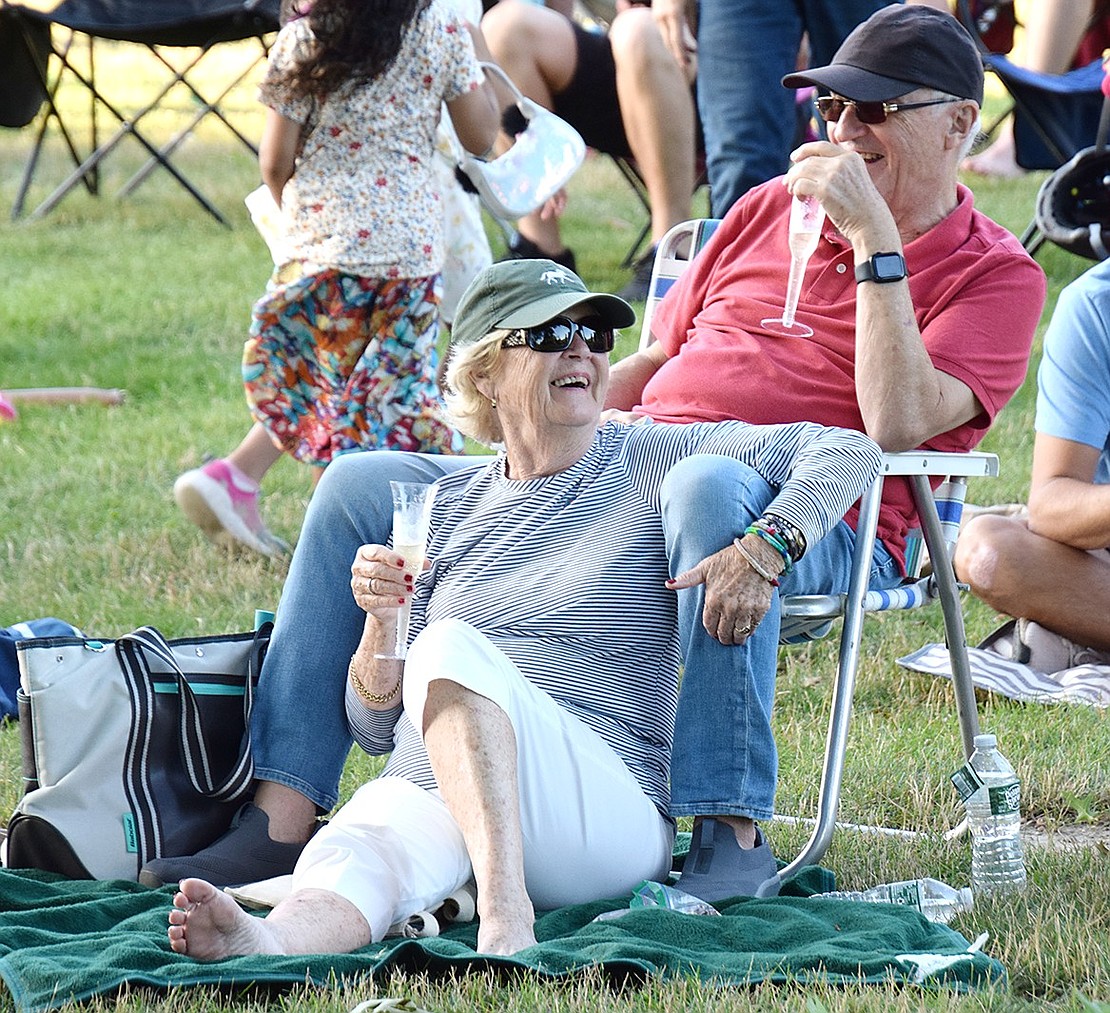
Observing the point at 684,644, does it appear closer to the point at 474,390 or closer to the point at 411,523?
the point at 411,523

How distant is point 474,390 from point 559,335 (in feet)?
0.75

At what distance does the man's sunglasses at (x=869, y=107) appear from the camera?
3482mm

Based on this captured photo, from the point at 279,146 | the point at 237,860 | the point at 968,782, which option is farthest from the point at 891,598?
the point at 279,146

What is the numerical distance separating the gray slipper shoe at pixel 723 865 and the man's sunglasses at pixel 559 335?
2.77 feet

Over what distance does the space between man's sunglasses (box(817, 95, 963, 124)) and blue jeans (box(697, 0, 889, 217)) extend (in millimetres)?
1843

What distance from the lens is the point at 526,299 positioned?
304 cm

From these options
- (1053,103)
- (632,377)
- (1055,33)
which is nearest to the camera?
(632,377)

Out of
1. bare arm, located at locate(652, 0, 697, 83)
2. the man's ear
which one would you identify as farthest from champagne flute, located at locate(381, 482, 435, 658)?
bare arm, located at locate(652, 0, 697, 83)

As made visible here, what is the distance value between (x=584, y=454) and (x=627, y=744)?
21.1 inches

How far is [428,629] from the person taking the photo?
2791 mm

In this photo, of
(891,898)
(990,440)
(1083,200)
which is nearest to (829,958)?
(891,898)

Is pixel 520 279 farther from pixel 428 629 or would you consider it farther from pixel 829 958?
pixel 829 958

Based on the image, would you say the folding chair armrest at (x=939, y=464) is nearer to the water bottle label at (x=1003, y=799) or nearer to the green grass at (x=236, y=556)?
the water bottle label at (x=1003, y=799)

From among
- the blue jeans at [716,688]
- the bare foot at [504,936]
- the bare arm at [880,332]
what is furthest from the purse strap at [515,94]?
the bare foot at [504,936]
